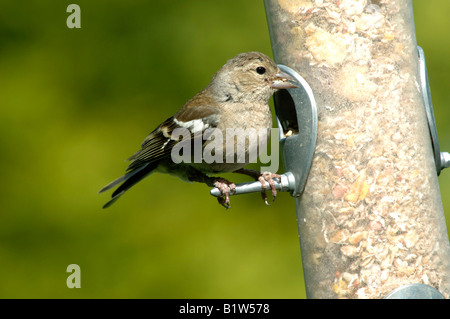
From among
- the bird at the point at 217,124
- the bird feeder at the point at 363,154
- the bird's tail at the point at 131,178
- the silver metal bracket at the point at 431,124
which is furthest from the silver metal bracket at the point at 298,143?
the bird's tail at the point at 131,178

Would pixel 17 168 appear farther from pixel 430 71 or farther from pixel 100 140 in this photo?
pixel 430 71

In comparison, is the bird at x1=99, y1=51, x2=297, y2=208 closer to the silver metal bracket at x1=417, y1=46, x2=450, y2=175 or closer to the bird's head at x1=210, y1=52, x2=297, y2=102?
the bird's head at x1=210, y1=52, x2=297, y2=102

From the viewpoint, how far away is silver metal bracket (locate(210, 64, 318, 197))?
3.25 metres

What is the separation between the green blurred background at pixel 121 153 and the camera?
4.27m

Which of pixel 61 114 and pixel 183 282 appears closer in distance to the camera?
pixel 183 282

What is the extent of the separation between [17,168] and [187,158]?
1.36 meters

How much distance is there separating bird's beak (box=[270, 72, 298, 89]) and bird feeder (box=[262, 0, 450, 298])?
0.06 m

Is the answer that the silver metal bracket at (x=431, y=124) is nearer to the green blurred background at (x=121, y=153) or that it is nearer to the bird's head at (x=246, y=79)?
the bird's head at (x=246, y=79)

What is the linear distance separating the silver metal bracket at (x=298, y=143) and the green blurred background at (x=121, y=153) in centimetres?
104

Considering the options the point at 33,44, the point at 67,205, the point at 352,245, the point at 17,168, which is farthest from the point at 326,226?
the point at 33,44

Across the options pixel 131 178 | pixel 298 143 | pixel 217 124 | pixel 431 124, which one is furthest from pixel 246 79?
pixel 431 124

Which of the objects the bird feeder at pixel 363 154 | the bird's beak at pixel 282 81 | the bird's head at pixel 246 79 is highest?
the bird's head at pixel 246 79

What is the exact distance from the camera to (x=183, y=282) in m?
4.22

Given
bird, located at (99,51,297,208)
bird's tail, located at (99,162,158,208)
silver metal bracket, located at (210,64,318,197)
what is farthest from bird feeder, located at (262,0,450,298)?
bird's tail, located at (99,162,158,208)
